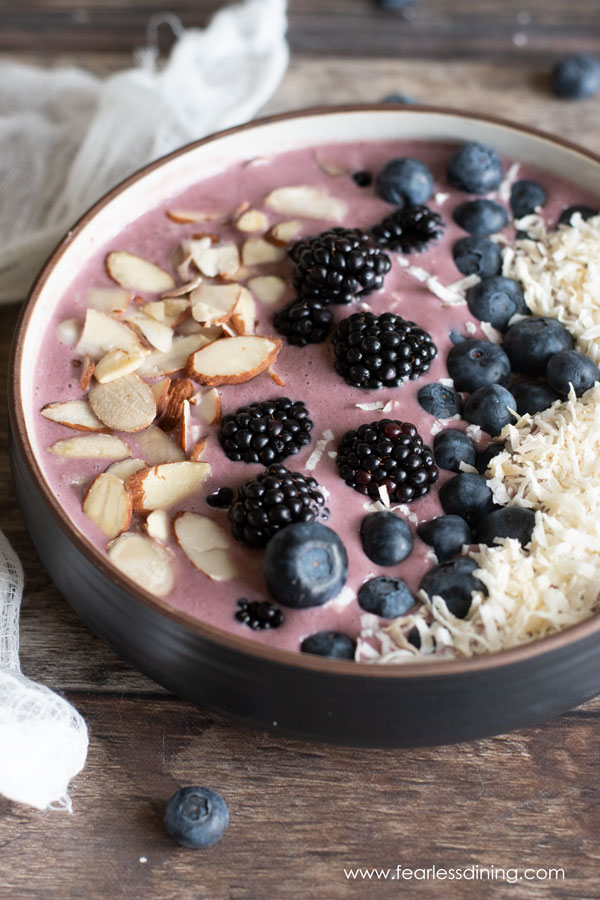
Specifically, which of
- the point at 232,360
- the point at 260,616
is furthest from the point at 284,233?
the point at 260,616

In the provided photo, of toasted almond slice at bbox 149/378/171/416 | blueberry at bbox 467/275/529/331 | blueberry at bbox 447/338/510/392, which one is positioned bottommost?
toasted almond slice at bbox 149/378/171/416

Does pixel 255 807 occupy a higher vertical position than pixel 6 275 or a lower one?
lower

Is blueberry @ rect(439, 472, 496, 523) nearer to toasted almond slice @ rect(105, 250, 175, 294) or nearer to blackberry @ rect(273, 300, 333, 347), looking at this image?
blackberry @ rect(273, 300, 333, 347)

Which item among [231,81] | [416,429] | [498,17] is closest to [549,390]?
[416,429]

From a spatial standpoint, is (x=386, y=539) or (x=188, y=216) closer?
(x=386, y=539)

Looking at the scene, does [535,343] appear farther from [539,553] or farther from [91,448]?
[91,448]

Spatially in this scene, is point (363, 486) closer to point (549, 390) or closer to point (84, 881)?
point (549, 390)

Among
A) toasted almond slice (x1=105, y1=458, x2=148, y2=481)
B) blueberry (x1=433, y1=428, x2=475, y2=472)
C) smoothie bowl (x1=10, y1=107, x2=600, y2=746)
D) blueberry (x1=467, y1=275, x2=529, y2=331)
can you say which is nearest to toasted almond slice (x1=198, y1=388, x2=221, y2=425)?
smoothie bowl (x1=10, y1=107, x2=600, y2=746)
